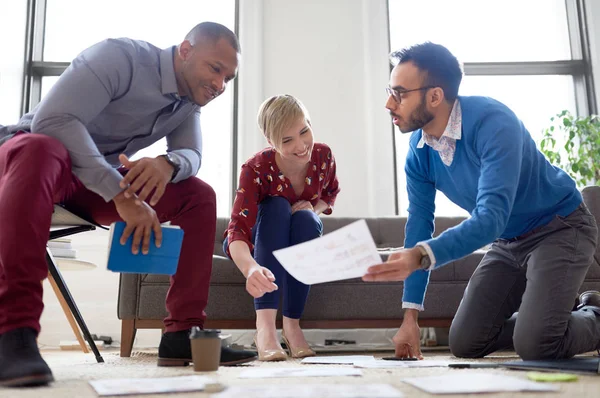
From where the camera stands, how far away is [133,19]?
3.84 metres

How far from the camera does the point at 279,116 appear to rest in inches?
74.4

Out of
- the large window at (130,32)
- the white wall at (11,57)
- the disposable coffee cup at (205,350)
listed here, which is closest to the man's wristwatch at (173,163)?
the disposable coffee cup at (205,350)

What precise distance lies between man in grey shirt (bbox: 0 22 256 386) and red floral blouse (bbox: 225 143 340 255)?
258mm

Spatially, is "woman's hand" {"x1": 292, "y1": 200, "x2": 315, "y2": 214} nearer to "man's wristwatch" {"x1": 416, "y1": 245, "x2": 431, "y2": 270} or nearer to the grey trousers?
the grey trousers

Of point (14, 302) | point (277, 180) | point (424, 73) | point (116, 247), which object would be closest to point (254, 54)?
point (277, 180)

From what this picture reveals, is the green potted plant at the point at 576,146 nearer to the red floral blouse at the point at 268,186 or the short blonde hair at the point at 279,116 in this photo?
the red floral blouse at the point at 268,186

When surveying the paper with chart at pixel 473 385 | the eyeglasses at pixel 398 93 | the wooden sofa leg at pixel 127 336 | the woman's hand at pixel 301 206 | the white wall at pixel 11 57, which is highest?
the white wall at pixel 11 57

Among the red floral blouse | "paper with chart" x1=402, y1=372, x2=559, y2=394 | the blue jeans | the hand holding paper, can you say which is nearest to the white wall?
the red floral blouse

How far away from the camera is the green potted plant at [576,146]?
3406 millimetres

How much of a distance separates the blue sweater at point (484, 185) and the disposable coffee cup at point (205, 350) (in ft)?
1.65

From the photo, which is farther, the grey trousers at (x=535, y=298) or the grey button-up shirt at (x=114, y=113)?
the grey trousers at (x=535, y=298)

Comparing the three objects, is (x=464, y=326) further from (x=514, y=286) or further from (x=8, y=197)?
(x=8, y=197)

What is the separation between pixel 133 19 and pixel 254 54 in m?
0.90

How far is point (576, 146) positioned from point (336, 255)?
309cm
